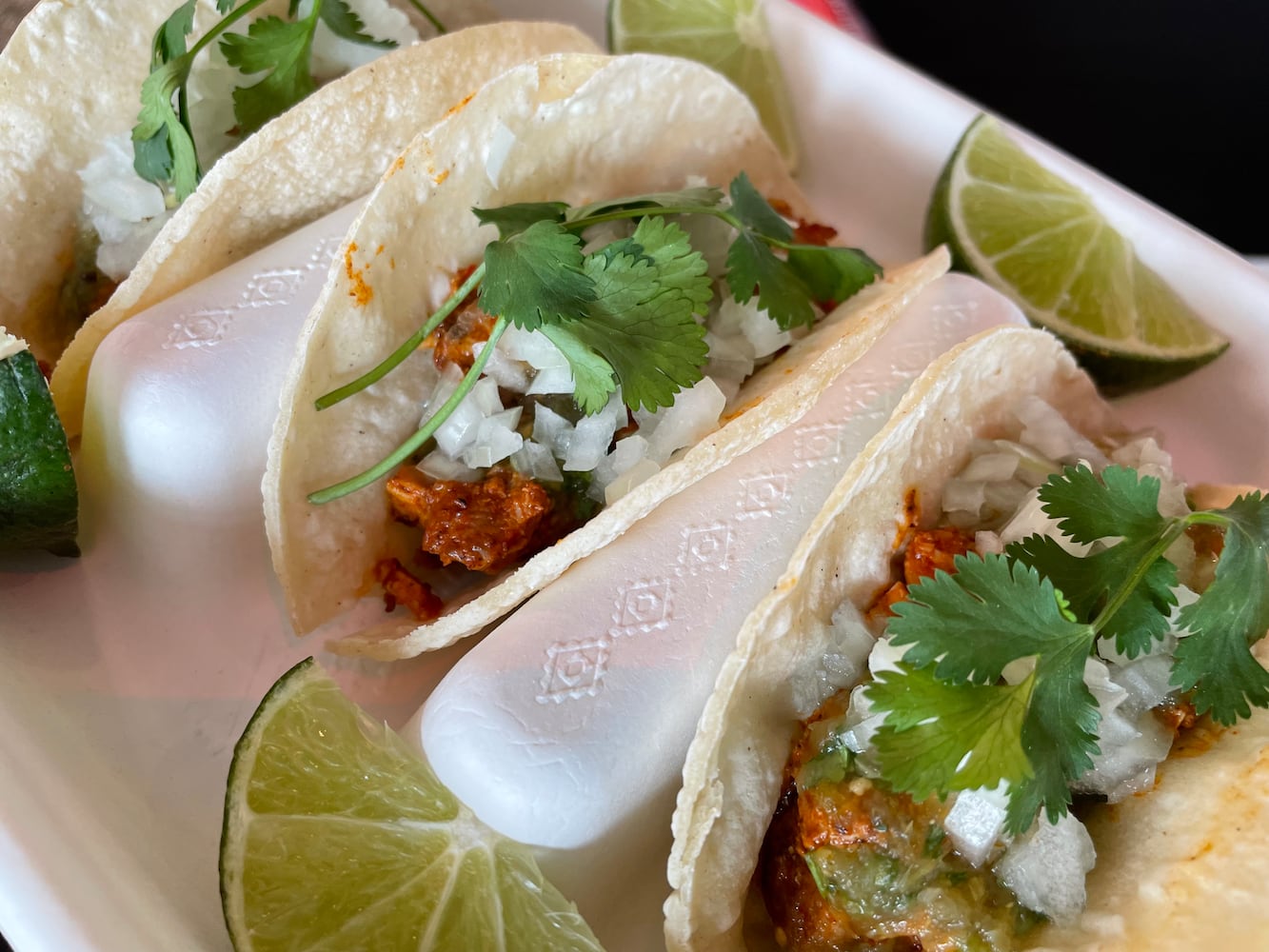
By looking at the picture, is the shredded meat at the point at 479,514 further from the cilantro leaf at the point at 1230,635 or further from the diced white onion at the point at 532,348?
the cilantro leaf at the point at 1230,635

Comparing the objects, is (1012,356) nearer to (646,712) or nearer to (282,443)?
(646,712)

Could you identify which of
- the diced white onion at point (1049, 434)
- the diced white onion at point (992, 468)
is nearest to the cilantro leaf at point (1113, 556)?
the diced white onion at point (992, 468)

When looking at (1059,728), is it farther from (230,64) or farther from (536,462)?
(230,64)

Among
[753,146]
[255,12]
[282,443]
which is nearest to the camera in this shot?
[282,443]

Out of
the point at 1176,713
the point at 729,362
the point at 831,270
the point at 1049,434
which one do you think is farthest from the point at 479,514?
the point at 1176,713

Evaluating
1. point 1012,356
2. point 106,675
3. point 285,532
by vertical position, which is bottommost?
point 106,675

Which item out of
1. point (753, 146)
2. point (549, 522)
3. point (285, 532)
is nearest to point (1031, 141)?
point (753, 146)
